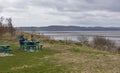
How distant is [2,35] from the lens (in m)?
39.7

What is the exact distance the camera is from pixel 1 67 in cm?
1614

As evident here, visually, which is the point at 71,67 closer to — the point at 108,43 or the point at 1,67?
the point at 1,67

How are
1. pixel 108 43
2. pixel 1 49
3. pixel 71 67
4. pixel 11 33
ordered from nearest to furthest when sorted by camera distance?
pixel 71 67, pixel 1 49, pixel 11 33, pixel 108 43

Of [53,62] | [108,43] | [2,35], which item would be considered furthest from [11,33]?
[53,62]

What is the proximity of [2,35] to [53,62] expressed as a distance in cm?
2274

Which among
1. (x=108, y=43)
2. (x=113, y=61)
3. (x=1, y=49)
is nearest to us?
(x=113, y=61)

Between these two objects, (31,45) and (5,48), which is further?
(31,45)

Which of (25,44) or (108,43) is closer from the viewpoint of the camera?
(25,44)

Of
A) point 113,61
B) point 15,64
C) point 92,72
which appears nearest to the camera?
point 92,72

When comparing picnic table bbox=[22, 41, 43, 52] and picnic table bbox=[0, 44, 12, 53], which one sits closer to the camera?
picnic table bbox=[0, 44, 12, 53]

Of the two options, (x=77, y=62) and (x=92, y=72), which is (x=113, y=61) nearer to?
(x=77, y=62)

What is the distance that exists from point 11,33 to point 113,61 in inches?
897

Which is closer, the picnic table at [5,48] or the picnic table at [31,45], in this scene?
the picnic table at [5,48]

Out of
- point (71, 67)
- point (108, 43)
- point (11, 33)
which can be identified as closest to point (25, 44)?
point (71, 67)
